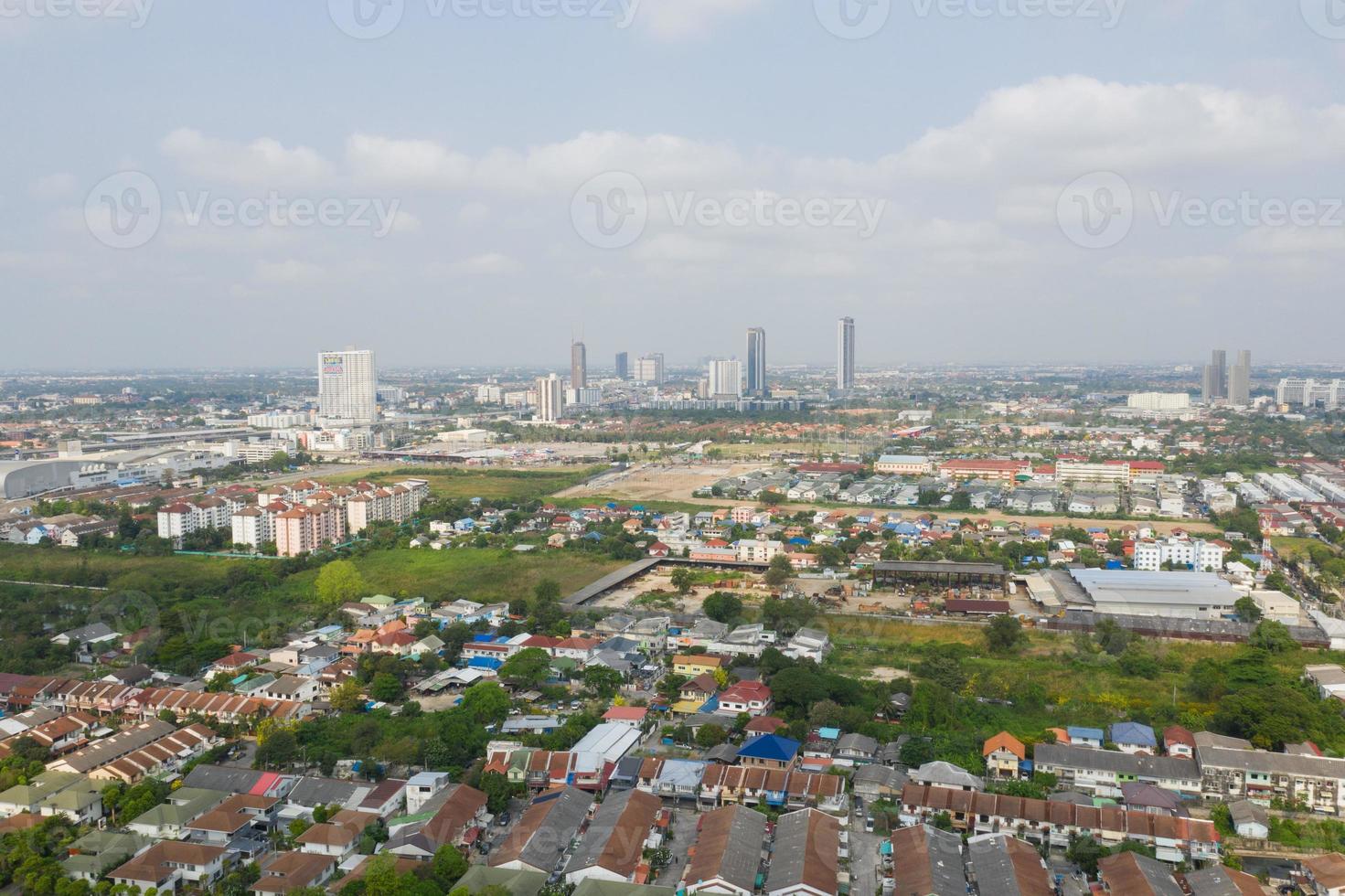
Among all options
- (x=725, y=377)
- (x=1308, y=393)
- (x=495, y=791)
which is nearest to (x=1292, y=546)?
(x=495, y=791)

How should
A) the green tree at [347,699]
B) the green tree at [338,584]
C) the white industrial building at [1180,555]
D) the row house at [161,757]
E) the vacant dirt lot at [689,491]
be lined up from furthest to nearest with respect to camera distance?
the vacant dirt lot at [689,491], the white industrial building at [1180,555], the green tree at [338,584], the green tree at [347,699], the row house at [161,757]

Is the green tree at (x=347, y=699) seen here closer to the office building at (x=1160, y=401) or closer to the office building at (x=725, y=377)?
the office building at (x=1160, y=401)

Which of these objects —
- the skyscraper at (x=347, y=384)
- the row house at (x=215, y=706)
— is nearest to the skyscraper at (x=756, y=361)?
the skyscraper at (x=347, y=384)

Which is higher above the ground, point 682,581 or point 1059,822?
point 682,581

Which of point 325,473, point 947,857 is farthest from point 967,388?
point 947,857

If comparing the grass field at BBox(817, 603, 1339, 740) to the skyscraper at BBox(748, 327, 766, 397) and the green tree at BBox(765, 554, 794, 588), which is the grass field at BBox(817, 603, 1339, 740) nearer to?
the green tree at BBox(765, 554, 794, 588)

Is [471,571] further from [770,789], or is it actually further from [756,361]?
[756,361]
